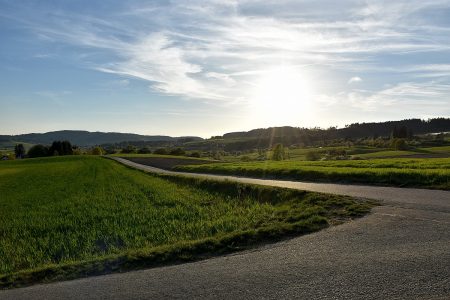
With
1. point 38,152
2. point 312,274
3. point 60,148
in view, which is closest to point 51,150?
point 60,148

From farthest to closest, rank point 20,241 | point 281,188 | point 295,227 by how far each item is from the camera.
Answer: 1. point 281,188
2. point 20,241
3. point 295,227

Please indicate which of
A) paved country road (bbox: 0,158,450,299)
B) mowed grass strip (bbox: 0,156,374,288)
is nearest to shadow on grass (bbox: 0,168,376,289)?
mowed grass strip (bbox: 0,156,374,288)

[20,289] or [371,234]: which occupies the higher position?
[371,234]

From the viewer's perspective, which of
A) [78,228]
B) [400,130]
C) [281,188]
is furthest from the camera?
[400,130]

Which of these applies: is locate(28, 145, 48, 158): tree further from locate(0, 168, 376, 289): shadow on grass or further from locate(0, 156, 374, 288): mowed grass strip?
locate(0, 168, 376, 289): shadow on grass

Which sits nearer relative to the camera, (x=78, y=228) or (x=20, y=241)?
(x=20, y=241)

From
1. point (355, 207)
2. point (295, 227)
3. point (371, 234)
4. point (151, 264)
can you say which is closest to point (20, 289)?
point (151, 264)

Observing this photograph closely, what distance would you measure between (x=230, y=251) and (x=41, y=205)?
18.5m

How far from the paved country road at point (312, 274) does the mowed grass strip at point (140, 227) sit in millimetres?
875

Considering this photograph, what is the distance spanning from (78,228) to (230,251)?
356 inches

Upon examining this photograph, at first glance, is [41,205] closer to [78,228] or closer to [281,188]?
[78,228]

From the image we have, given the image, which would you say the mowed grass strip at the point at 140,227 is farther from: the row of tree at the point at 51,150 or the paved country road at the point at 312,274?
the row of tree at the point at 51,150

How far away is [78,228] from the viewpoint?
16844 mm

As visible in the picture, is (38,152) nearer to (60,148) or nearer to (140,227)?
(60,148)
